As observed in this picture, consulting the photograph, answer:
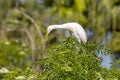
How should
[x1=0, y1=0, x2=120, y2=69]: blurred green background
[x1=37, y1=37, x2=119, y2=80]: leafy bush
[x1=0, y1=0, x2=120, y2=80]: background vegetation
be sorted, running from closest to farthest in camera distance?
1. [x1=37, y1=37, x2=119, y2=80]: leafy bush
2. [x1=0, y1=0, x2=120, y2=80]: background vegetation
3. [x1=0, y1=0, x2=120, y2=69]: blurred green background

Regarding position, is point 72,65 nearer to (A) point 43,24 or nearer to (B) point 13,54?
(B) point 13,54

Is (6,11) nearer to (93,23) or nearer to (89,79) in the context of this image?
(93,23)

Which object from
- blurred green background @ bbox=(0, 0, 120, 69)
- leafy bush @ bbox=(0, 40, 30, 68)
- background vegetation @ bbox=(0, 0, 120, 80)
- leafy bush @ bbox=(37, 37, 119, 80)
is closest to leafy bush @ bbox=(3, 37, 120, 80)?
leafy bush @ bbox=(37, 37, 119, 80)

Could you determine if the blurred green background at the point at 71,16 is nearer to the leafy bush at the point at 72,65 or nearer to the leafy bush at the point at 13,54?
the leafy bush at the point at 13,54

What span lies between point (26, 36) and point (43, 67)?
5.20 metres

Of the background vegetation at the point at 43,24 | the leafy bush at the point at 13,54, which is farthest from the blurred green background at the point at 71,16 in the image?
the leafy bush at the point at 13,54

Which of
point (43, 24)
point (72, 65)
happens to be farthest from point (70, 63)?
point (43, 24)

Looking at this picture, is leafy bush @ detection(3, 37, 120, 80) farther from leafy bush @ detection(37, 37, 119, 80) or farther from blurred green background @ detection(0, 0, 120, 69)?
blurred green background @ detection(0, 0, 120, 69)

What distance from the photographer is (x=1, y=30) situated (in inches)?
335

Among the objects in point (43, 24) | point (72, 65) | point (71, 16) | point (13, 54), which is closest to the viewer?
point (72, 65)

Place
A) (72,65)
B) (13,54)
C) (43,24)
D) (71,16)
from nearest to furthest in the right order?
(72,65) → (13,54) → (43,24) → (71,16)

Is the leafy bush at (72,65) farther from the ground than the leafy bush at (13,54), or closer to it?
closer to it

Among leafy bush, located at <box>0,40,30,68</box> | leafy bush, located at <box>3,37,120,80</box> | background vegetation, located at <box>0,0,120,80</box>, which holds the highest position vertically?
background vegetation, located at <box>0,0,120,80</box>

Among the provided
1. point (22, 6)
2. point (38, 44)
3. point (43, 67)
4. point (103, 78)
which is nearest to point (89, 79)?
point (103, 78)
